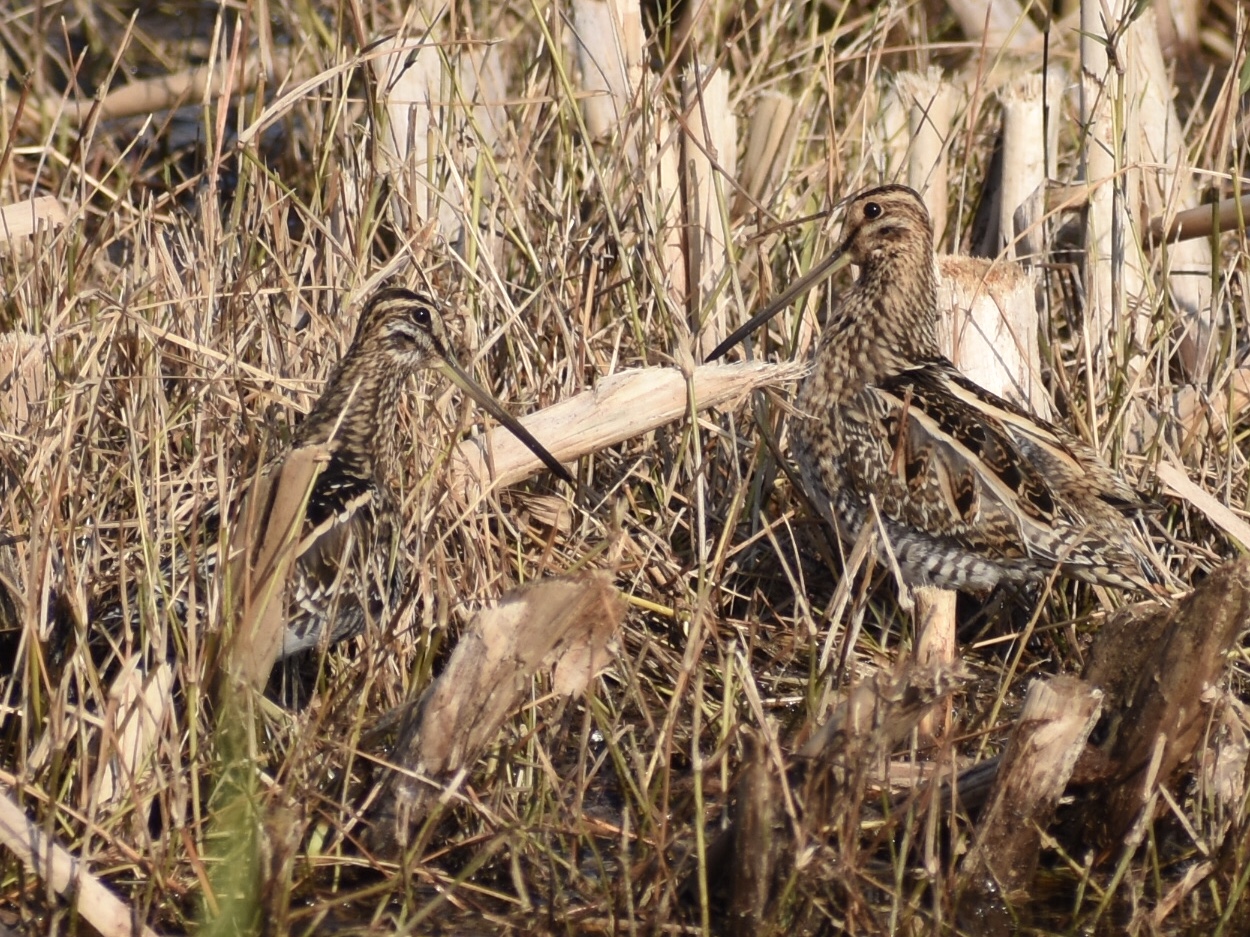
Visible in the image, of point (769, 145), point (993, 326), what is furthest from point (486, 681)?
point (769, 145)

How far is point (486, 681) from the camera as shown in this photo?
3.23 metres

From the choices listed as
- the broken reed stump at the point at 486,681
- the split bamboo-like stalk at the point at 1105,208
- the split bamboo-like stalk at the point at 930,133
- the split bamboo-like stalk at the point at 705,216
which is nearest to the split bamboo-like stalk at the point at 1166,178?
the split bamboo-like stalk at the point at 1105,208

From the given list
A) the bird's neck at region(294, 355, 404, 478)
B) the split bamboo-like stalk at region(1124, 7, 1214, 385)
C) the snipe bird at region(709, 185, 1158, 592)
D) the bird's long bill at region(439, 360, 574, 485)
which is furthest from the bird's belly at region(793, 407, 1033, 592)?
the bird's neck at region(294, 355, 404, 478)

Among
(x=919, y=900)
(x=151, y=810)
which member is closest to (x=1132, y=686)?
(x=919, y=900)

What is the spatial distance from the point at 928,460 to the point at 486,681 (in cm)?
152

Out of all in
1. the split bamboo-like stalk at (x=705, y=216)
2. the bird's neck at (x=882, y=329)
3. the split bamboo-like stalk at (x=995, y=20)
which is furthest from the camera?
the split bamboo-like stalk at (x=995, y=20)

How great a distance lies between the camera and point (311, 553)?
156 inches

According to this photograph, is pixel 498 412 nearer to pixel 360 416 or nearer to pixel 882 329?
pixel 360 416

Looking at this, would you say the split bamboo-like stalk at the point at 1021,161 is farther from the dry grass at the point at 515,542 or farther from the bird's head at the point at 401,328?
the bird's head at the point at 401,328

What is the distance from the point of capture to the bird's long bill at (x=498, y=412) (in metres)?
4.16

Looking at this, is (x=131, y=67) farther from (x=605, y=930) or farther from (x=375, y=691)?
(x=605, y=930)

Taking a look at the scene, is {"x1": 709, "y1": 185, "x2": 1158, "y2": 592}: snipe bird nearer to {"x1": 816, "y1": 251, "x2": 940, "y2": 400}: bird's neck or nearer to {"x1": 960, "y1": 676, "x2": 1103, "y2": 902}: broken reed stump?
{"x1": 816, "y1": 251, "x2": 940, "y2": 400}: bird's neck

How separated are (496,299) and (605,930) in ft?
6.16

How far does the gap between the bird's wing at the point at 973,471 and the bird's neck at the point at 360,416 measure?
1.09 m
